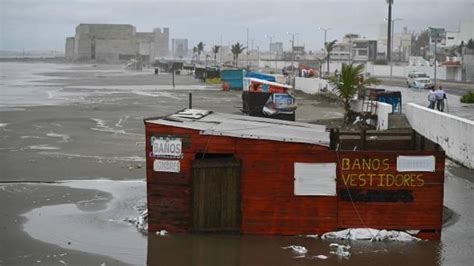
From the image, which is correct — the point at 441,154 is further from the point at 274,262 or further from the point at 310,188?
the point at 274,262

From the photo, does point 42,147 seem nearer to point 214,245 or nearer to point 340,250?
point 214,245

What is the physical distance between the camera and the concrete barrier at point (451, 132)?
19.9 m

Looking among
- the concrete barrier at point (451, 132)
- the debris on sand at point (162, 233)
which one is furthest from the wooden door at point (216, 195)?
the concrete barrier at point (451, 132)

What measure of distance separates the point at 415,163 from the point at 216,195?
3.51 m

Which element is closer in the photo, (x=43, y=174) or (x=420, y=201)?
(x=420, y=201)

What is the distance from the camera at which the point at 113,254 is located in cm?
1147

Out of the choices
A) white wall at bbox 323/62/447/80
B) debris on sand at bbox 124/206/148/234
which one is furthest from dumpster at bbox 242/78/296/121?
white wall at bbox 323/62/447/80

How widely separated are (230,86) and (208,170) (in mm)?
52680

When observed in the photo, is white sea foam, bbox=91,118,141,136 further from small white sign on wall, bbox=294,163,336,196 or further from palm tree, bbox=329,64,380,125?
small white sign on wall, bbox=294,163,336,196

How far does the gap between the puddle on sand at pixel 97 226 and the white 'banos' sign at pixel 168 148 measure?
154 centimetres

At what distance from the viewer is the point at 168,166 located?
12.3 m

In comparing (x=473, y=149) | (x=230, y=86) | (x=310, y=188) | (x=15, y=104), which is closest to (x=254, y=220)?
(x=310, y=188)

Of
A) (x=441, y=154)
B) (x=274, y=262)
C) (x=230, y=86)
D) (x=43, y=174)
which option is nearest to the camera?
(x=274, y=262)

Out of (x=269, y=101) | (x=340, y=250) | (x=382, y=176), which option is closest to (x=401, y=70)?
(x=269, y=101)
